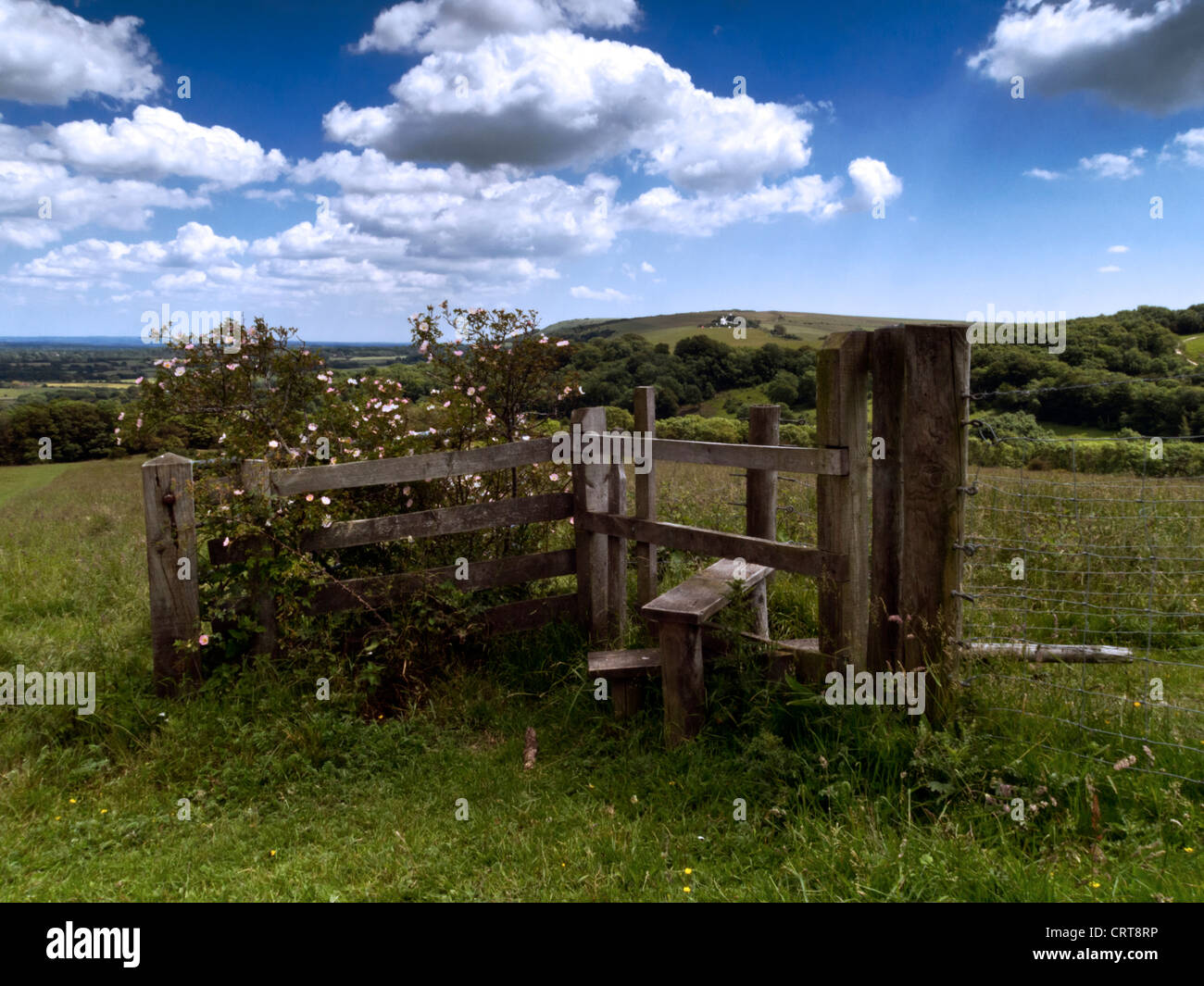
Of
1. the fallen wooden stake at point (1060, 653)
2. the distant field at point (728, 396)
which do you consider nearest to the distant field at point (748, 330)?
the distant field at point (728, 396)

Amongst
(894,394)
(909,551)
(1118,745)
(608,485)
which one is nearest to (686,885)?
(909,551)

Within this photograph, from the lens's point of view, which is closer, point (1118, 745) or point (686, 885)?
point (686, 885)

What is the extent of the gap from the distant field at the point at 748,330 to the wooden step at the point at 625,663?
3552cm

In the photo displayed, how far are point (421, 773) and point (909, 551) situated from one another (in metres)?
3.02

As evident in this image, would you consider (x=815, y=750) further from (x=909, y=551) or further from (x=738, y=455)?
(x=738, y=455)

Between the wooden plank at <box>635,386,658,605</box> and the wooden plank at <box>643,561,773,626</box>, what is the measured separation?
573 millimetres

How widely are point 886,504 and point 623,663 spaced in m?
1.84

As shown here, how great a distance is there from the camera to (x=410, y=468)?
5582 mm

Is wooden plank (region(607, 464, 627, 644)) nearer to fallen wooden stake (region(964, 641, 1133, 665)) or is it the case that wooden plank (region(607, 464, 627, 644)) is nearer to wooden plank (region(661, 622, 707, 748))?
wooden plank (region(661, 622, 707, 748))

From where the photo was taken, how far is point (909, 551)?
14.0 feet

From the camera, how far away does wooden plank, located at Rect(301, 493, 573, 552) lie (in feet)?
18.1

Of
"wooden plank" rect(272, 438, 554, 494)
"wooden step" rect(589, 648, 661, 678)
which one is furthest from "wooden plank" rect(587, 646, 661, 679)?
"wooden plank" rect(272, 438, 554, 494)

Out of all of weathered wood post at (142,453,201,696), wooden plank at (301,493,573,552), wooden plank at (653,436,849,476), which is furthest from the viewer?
wooden plank at (301,493,573,552)

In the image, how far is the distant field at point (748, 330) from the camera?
44094 mm
